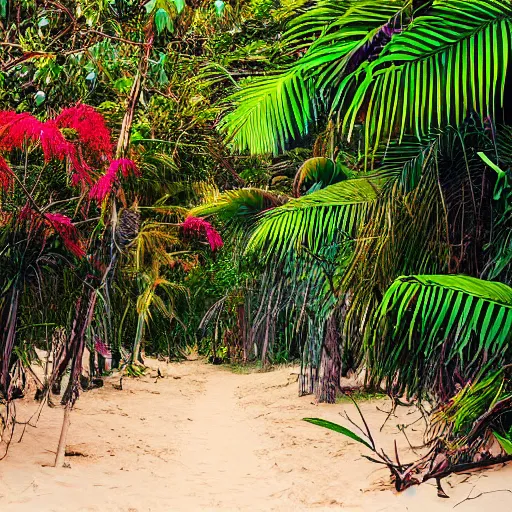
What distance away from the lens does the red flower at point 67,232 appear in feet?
16.2

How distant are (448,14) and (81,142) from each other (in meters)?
3.04

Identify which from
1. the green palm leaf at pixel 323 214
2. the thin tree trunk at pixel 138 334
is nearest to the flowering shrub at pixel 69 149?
the green palm leaf at pixel 323 214

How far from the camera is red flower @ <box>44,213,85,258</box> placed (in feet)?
16.2

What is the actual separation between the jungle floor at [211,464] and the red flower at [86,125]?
103 inches

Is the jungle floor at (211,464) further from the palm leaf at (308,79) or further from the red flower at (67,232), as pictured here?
the palm leaf at (308,79)

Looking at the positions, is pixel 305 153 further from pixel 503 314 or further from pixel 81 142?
pixel 503 314

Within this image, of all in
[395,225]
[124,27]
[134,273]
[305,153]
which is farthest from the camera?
[305,153]

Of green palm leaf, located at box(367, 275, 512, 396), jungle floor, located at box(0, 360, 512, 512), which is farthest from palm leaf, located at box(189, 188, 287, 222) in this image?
green palm leaf, located at box(367, 275, 512, 396)

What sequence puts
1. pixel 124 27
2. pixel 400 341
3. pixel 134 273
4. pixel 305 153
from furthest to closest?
1. pixel 305 153
2. pixel 134 273
3. pixel 124 27
4. pixel 400 341

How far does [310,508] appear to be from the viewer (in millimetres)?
4785

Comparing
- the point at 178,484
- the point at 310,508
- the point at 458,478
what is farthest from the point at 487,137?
the point at 178,484

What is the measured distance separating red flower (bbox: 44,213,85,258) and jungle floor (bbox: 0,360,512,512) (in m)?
1.71

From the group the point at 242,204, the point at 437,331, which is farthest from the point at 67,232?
the point at 242,204

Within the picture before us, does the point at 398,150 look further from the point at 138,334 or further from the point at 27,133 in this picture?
the point at 138,334
